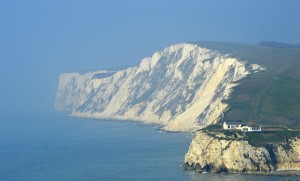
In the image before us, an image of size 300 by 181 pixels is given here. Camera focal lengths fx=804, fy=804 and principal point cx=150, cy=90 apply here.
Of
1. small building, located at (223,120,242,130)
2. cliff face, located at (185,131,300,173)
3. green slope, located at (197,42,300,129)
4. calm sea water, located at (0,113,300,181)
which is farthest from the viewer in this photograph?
green slope, located at (197,42,300,129)

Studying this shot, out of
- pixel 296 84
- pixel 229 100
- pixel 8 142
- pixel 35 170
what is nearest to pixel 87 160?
pixel 35 170

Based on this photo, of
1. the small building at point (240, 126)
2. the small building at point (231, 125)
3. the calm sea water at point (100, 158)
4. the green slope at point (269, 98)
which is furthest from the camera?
the green slope at point (269, 98)

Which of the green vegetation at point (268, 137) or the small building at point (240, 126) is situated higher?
the small building at point (240, 126)

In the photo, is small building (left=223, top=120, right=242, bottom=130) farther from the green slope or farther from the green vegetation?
the green vegetation

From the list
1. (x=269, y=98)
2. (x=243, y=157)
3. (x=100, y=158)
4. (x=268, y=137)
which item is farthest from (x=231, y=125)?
(x=100, y=158)

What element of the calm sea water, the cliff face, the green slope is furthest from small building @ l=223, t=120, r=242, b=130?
the calm sea water

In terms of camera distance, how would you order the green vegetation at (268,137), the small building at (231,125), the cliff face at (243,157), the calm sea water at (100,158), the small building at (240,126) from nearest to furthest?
1. the cliff face at (243,157)
2. the green vegetation at (268,137)
3. the calm sea water at (100,158)
4. the small building at (240,126)
5. the small building at (231,125)

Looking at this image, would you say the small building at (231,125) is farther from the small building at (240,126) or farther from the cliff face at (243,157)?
the cliff face at (243,157)

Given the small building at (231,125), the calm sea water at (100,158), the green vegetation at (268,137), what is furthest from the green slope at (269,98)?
the calm sea water at (100,158)
